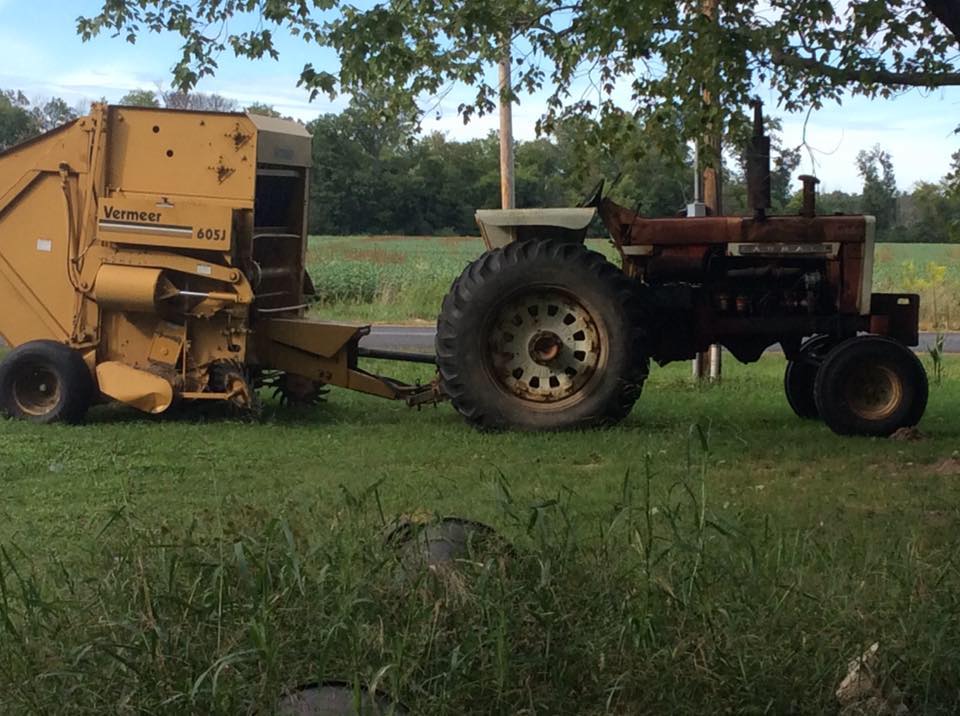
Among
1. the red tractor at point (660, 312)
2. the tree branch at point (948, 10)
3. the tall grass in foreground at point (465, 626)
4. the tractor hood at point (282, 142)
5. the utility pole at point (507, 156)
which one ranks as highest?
the utility pole at point (507, 156)

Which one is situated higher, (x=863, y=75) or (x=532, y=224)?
(x=863, y=75)

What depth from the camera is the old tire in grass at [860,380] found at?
890cm

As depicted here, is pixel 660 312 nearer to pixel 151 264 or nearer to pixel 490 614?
pixel 151 264

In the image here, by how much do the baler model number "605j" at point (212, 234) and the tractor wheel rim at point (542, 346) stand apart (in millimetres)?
2160

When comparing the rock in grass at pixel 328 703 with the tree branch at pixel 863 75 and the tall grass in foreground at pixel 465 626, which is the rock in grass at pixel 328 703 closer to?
the tall grass in foreground at pixel 465 626

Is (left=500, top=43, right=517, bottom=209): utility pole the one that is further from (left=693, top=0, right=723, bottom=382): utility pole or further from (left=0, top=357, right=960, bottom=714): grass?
(left=0, top=357, right=960, bottom=714): grass

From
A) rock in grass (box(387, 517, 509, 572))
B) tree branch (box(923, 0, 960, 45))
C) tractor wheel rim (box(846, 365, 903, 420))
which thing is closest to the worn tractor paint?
tractor wheel rim (box(846, 365, 903, 420))

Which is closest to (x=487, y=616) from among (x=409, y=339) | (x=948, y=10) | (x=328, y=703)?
(x=328, y=703)

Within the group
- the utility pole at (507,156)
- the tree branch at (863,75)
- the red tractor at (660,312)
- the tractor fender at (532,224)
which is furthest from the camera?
the utility pole at (507,156)

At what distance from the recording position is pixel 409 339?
20.6 meters

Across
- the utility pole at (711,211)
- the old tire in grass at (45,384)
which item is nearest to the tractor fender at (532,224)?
the utility pole at (711,211)

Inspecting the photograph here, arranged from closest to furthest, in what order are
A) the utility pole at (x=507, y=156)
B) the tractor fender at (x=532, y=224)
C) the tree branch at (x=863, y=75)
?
the tree branch at (x=863, y=75), the tractor fender at (x=532, y=224), the utility pole at (x=507, y=156)

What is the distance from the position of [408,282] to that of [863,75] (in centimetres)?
2098

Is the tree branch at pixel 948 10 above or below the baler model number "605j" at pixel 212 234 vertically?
above
